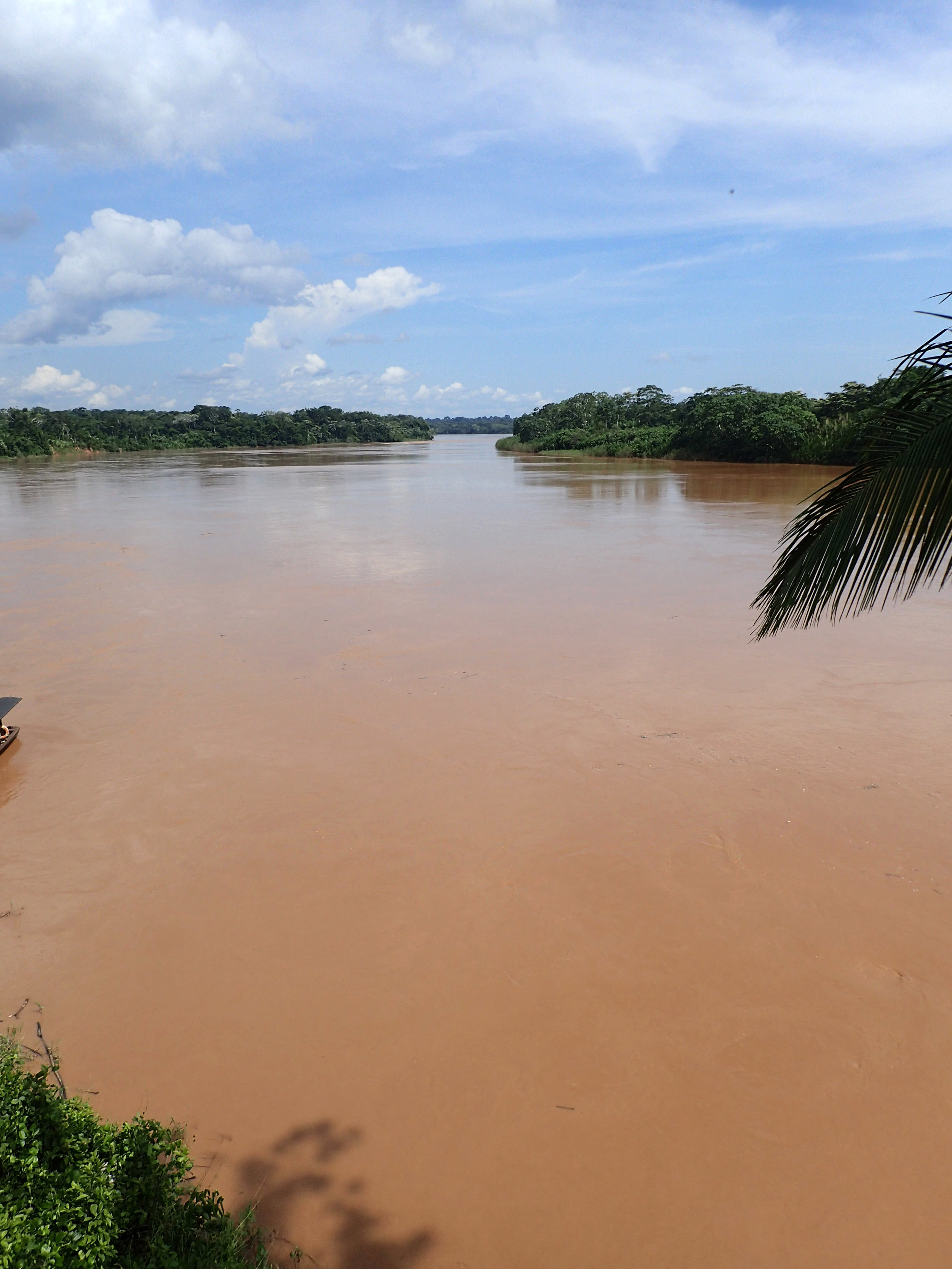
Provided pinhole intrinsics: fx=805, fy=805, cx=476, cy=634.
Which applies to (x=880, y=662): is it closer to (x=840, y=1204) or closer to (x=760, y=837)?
(x=760, y=837)

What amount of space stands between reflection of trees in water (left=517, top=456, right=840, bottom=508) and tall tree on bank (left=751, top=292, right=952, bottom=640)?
736 inches

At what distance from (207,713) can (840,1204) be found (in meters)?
5.51

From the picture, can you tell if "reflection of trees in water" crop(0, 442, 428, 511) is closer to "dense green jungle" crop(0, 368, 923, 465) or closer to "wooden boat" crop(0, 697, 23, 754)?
"dense green jungle" crop(0, 368, 923, 465)

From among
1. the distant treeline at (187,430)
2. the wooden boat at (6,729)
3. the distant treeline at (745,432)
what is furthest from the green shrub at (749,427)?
the distant treeline at (187,430)

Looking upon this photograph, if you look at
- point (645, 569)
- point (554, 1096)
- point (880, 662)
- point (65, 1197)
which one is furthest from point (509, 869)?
point (645, 569)

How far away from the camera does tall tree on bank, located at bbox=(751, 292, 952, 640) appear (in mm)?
2459

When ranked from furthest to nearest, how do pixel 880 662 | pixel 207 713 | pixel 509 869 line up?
pixel 880 662, pixel 207 713, pixel 509 869

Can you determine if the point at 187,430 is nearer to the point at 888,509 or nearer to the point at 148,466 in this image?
the point at 148,466

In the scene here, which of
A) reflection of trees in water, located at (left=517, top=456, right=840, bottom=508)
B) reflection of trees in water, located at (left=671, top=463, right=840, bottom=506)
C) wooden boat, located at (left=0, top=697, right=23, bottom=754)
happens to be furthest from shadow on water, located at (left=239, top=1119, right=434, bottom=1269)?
reflection of trees in water, located at (left=517, top=456, right=840, bottom=508)

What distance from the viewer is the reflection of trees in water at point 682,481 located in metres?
25.0

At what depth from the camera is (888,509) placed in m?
Result: 2.55

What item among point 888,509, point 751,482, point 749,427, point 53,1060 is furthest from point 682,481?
point 53,1060

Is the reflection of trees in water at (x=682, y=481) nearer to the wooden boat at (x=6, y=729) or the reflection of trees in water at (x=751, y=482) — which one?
the reflection of trees in water at (x=751, y=482)

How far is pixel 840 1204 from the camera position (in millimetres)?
2598
